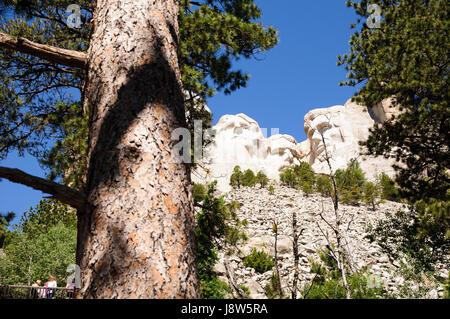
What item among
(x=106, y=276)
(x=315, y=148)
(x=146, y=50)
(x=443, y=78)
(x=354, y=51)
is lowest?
(x=106, y=276)

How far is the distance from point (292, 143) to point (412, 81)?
52154 millimetres

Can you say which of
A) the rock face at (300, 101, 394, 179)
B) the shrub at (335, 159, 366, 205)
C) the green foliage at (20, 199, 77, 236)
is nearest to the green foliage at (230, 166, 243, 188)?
the shrub at (335, 159, 366, 205)

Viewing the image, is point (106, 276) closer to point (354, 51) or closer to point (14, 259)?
point (354, 51)

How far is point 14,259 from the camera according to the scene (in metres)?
17.6

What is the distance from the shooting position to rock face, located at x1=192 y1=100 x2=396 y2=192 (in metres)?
45.2

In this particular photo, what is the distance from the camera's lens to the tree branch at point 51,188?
1.28m

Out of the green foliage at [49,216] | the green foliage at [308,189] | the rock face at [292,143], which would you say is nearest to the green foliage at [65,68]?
the green foliage at [49,216]

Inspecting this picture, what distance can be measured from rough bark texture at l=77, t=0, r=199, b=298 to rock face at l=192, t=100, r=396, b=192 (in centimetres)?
4106

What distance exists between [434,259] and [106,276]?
1163cm

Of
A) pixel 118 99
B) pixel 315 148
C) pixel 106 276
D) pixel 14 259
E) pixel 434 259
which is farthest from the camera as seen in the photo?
pixel 315 148

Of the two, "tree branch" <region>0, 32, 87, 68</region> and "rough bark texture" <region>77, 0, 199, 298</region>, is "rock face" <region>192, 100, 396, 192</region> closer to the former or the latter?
"tree branch" <region>0, 32, 87, 68</region>

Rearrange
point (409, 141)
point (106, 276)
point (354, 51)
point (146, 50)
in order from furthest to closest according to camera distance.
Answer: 1. point (354, 51)
2. point (409, 141)
3. point (146, 50)
4. point (106, 276)

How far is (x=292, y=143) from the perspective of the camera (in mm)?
57688

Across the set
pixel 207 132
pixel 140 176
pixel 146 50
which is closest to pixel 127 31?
pixel 146 50
